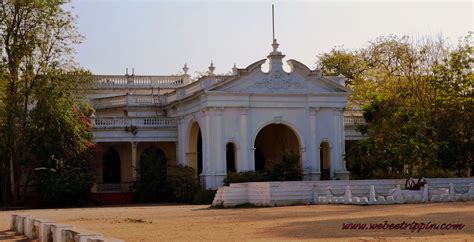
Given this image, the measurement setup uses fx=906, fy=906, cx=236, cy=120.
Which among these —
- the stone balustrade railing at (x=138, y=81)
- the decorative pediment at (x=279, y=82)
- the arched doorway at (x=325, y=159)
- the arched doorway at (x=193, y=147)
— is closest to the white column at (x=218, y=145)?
the decorative pediment at (x=279, y=82)

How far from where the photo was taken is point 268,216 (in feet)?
98.6

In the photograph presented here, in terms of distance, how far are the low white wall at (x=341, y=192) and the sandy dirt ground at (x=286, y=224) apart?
7.49 feet

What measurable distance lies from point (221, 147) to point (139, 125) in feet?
23.0

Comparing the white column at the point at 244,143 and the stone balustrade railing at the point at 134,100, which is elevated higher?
the stone balustrade railing at the point at 134,100

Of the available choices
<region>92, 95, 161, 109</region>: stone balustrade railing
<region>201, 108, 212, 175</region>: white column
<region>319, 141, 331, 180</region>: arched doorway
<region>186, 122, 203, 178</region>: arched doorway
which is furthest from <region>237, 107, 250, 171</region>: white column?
<region>92, 95, 161, 109</region>: stone balustrade railing

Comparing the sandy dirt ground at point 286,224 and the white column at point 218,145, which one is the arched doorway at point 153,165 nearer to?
the white column at point 218,145

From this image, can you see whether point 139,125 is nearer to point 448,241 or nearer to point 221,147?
point 221,147

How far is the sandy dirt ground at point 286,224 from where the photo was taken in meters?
20.3

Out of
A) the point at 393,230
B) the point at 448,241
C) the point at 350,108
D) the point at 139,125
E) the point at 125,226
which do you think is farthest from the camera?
the point at 350,108

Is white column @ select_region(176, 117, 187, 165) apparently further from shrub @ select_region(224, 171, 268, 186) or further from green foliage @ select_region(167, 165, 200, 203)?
shrub @ select_region(224, 171, 268, 186)

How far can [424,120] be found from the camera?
48.0 meters

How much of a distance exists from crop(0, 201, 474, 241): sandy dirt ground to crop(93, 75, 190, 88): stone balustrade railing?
79.2 feet

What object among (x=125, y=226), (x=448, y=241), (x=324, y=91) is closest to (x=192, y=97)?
(x=324, y=91)

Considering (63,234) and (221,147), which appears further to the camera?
(221,147)
